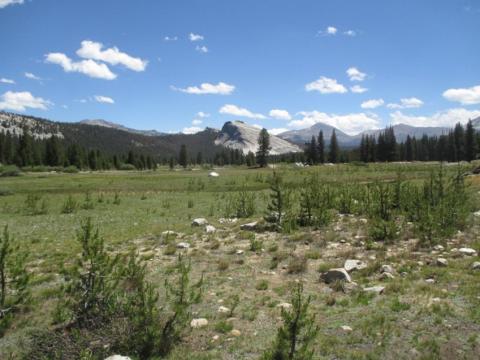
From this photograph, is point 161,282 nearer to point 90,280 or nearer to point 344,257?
point 90,280

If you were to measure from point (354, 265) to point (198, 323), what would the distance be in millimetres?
4574

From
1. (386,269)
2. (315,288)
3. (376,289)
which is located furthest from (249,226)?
(376,289)

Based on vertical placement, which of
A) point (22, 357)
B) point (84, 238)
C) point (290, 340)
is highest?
point (84, 238)

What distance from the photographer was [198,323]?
262 inches

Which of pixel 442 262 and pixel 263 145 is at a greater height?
pixel 263 145

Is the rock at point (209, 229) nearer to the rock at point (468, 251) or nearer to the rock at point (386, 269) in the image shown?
the rock at point (386, 269)

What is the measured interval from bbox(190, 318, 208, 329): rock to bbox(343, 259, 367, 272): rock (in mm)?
4165

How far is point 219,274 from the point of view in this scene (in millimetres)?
9367

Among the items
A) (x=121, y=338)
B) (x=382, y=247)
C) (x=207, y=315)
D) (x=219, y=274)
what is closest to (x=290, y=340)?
(x=207, y=315)

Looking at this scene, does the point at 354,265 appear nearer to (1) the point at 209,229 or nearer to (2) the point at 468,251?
(2) the point at 468,251

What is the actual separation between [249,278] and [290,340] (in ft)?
12.4

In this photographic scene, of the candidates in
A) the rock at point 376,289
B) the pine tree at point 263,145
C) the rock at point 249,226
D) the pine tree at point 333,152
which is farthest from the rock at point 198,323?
the pine tree at point 333,152

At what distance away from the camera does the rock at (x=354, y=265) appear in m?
8.97

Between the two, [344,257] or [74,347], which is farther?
[344,257]
